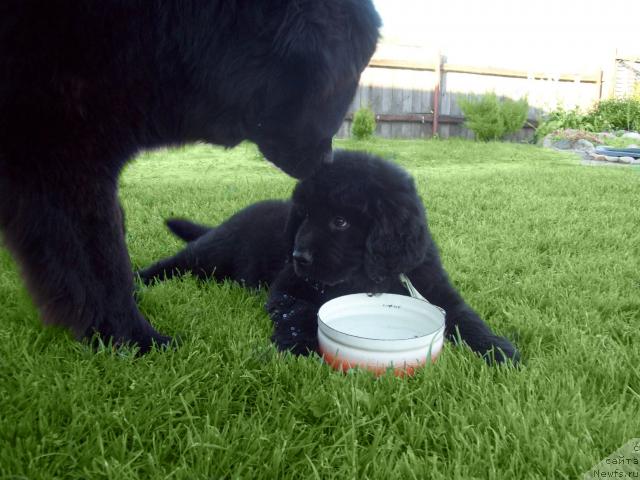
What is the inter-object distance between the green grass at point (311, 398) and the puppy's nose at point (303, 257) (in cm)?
23

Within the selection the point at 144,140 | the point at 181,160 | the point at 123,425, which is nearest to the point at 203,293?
the point at 144,140

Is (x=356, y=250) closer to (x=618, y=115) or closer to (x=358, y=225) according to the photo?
(x=358, y=225)

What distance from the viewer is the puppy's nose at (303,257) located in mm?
1695

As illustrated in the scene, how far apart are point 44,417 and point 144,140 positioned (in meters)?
0.70

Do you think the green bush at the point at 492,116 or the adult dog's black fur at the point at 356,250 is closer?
the adult dog's black fur at the point at 356,250

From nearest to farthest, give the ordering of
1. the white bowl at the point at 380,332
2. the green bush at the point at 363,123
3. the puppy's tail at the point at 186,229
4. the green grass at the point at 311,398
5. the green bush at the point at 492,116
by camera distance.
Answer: the green grass at the point at 311,398 < the white bowl at the point at 380,332 < the puppy's tail at the point at 186,229 < the green bush at the point at 363,123 < the green bush at the point at 492,116

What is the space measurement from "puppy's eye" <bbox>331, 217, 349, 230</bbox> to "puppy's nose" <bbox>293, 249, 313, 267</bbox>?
0.47 feet

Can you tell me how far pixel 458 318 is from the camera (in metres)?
1.65

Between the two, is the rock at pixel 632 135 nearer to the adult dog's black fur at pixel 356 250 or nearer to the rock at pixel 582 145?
the rock at pixel 582 145

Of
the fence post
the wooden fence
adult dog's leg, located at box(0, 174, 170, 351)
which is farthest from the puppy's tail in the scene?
the fence post

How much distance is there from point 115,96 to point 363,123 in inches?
Answer: 280

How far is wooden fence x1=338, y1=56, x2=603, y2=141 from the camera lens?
9594mm

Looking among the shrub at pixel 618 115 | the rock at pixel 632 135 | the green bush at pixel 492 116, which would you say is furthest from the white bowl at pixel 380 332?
the shrub at pixel 618 115

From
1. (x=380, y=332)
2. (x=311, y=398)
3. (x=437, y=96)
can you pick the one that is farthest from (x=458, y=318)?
(x=437, y=96)
